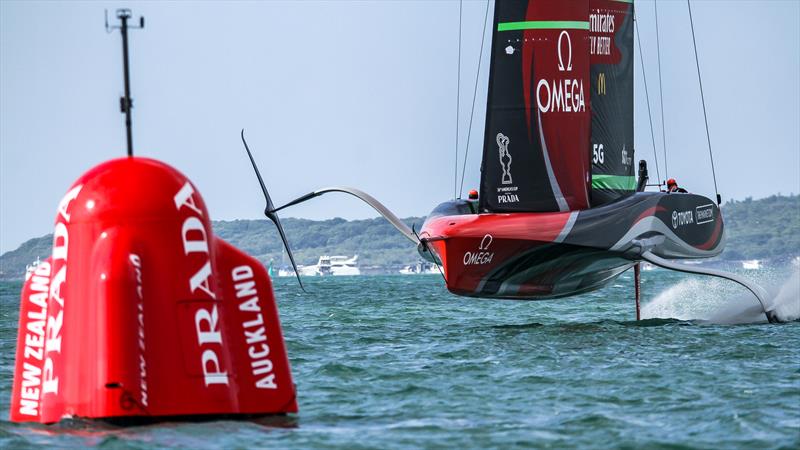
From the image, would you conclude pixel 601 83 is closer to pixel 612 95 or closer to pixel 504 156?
pixel 612 95

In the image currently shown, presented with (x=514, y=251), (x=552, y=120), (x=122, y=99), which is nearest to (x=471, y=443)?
(x=122, y=99)

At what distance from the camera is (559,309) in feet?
83.7

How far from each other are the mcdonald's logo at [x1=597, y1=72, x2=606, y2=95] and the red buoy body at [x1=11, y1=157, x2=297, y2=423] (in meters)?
13.0

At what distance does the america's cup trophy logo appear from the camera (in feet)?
56.0

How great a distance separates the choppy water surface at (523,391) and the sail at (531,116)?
1.73 meters

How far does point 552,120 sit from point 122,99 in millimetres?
10861

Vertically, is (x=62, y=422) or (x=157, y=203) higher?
(x=157, y=203)

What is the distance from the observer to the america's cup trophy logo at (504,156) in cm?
1708

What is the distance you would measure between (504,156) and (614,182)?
7.95ft

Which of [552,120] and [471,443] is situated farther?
[552,120]

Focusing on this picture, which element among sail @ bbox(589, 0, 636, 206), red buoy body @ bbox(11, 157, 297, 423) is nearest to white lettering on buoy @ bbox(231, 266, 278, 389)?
red buoy body @ bbox(11, 157, 297, 423)

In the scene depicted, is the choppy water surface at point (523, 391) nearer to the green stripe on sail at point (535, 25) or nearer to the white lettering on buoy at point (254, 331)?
the white lettering on buoy at point (254, 331)

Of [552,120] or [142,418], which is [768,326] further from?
[142,418]

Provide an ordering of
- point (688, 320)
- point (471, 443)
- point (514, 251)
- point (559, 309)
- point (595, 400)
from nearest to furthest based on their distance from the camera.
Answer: point (471, 443) < point (595, 400) < point (514, 251) < point (688, 320) < point (559, 309)
